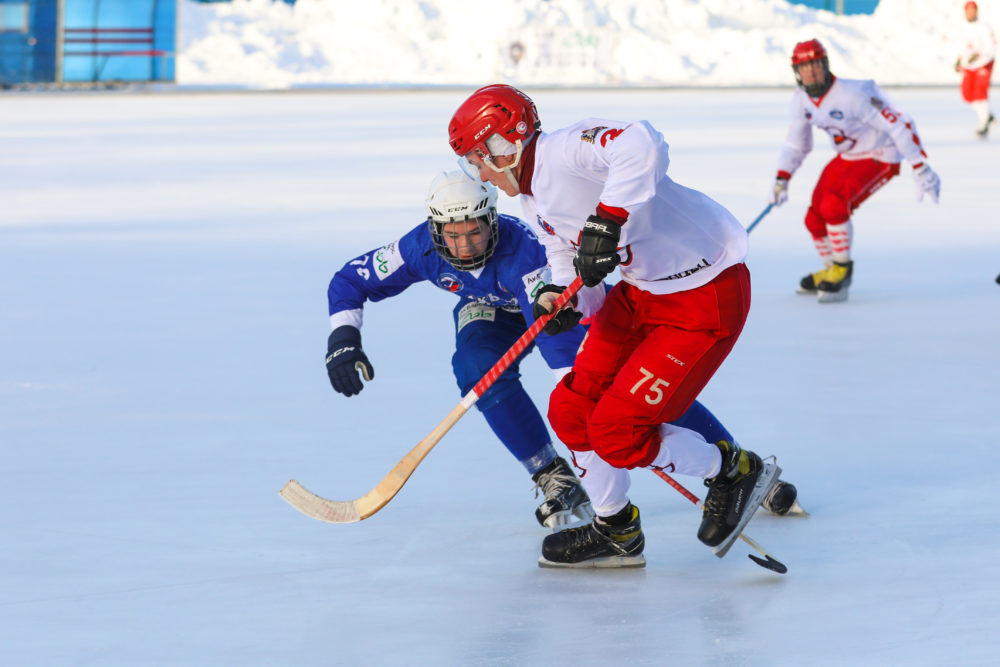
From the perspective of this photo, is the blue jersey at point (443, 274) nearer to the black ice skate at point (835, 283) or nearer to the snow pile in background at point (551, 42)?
the black ice skate at point (835, 283)

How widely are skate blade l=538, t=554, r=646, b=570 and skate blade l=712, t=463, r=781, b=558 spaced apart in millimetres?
186

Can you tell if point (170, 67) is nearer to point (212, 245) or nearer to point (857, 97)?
point (212, 245)

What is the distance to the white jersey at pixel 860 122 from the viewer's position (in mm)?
6680

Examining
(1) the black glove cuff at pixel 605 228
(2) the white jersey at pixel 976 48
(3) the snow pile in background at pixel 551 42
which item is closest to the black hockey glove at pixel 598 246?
(1) the black glove cuff at pixel 605 228

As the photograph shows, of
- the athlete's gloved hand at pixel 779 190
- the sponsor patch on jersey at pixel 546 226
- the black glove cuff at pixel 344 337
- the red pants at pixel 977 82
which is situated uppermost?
the sponsor patch on jersey at pixel 546 226

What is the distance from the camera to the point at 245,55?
32688 millimetres

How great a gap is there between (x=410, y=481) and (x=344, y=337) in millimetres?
572

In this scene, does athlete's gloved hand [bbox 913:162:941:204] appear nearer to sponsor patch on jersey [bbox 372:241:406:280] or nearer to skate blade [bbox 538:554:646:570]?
sponsor patch on jersey [bbox 372:241:406:280]

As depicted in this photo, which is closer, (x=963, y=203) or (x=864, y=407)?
(x=864, y=407)

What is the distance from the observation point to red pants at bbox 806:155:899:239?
6.83 meters

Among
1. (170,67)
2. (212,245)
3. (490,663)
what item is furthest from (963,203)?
(170,67)

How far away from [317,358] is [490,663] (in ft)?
9.81

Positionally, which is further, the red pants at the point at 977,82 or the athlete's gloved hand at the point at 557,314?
the red pants at the point at 977,82

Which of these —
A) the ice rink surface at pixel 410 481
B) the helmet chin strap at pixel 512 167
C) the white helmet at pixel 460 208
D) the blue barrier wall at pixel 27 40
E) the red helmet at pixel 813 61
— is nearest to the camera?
the ice rink surface at pixel 410 481
